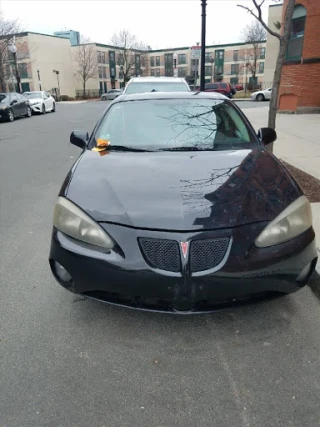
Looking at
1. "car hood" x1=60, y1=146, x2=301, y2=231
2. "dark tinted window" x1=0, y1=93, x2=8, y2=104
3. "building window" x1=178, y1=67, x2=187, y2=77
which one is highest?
"car hood" x1=60, y1=146, x2=301, y2=231

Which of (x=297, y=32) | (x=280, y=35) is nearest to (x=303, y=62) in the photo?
(x=297, y=32)

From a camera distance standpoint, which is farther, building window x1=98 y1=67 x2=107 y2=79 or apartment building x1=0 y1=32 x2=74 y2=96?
building window x1=98 y1=67 x2=107 y2=79

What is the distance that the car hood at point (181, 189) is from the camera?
2.40 metres

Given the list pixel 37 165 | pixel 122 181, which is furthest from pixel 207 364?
pixel 37 165

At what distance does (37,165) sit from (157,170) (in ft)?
19.8

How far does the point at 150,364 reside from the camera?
94.5 inches

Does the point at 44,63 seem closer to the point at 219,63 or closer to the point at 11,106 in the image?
the point at 219,63

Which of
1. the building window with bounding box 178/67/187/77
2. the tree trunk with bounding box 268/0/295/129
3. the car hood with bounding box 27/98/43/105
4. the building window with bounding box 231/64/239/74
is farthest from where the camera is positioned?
the building window with bounding box 178/67/187/77

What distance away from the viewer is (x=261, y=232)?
93.1 inches

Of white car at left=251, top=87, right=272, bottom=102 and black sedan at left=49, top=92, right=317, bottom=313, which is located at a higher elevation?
black sedan at left=49, top=92, right=317, bottom=313

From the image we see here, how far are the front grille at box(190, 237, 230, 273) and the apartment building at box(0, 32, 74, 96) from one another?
54.2 metres

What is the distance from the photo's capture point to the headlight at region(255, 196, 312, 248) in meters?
2.37

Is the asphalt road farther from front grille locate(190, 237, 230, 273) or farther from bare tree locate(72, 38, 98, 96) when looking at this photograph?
bare tree locate(72, 38, 98, 96)

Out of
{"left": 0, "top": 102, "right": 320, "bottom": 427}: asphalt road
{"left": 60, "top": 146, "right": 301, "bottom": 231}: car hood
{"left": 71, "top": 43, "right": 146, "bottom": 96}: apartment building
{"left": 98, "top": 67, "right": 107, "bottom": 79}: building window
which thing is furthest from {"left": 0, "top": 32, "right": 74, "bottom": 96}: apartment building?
{"left": 0, "top": 102, "right": 320, "bottom": 427}: asphalt road
